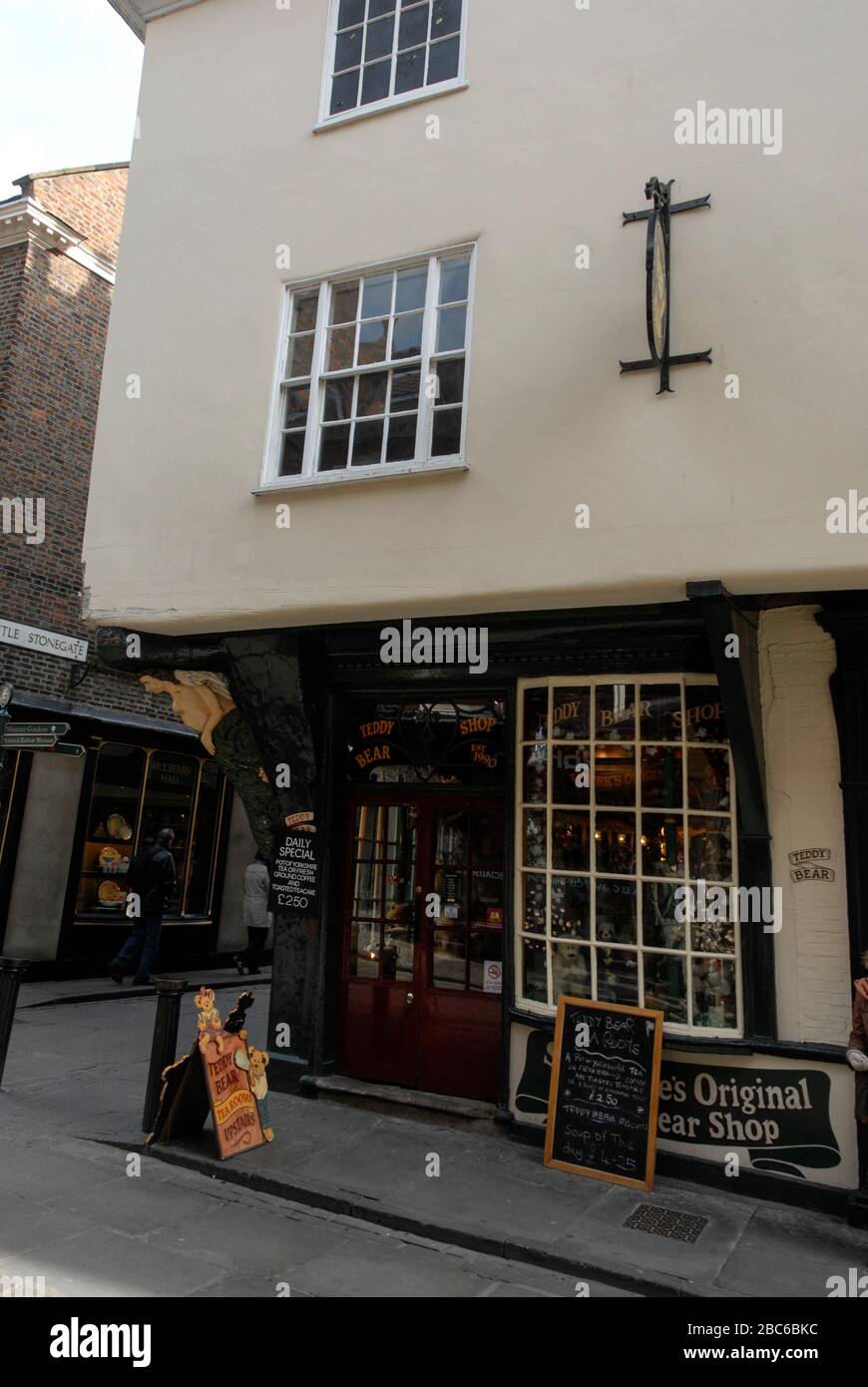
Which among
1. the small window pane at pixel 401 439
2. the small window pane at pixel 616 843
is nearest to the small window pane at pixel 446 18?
the small window pane at pixel 401 439

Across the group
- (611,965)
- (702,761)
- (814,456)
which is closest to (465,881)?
(611,965)

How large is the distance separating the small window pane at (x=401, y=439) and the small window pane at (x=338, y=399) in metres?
0.46

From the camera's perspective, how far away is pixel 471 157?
6.84 metres

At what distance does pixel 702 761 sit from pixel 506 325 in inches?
132

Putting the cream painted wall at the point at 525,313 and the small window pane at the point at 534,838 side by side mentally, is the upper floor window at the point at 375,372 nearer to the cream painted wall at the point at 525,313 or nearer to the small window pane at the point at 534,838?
the cream painted wall at the point at 525,313

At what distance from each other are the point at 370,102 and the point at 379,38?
0.67 meters

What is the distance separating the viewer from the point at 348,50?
7.79 m

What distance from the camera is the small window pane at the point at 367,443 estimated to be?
272 inches

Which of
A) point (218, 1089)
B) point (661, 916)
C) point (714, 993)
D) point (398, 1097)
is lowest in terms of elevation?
point (398, 1097)

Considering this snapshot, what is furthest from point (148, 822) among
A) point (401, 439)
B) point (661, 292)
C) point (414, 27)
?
point (661, 292)

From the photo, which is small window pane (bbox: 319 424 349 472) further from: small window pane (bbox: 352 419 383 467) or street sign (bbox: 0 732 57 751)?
street sign (bbox: 0 732 57 751)

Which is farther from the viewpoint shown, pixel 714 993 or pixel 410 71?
pixel 410 71

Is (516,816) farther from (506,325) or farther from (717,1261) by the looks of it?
(506,325)

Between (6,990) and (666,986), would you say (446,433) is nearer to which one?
(666,986)
